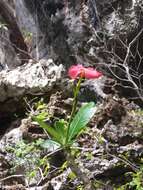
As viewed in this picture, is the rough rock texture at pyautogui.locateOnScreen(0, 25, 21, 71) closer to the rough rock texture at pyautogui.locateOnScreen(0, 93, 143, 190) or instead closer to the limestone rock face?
the limestone rock face

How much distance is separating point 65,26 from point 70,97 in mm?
1148

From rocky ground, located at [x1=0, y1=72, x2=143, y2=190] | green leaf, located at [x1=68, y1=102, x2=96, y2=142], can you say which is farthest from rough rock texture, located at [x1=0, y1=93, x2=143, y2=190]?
green leaf, located at [x1=68, y1=102, x2=96, y2=142]

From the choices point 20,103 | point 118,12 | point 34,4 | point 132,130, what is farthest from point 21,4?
point 132,130

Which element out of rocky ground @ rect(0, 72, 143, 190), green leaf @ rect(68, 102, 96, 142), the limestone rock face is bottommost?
rocky ground @ rect(0, 72, 143, 190)

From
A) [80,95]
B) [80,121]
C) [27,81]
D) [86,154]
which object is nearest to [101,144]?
[86,154]

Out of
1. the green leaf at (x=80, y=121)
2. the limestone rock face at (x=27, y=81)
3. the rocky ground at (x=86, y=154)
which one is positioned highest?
the limestone rock face at (x=27, y=81)

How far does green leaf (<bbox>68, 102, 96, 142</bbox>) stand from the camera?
7.39ft

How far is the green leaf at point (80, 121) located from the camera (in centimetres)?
225

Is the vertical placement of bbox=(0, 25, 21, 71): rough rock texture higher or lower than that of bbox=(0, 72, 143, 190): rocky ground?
higher

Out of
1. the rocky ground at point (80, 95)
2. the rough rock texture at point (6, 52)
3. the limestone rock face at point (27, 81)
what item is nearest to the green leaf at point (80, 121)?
the rocky ground at point (80, 95)

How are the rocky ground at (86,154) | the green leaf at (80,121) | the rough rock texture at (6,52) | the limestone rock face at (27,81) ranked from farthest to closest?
the rough rock texture at (6,52) → the limestone rock face at (27,81) → the rocky ground at (86,154) → the green leaf at (80,121)

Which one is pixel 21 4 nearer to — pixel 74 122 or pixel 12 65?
pixel 12 65

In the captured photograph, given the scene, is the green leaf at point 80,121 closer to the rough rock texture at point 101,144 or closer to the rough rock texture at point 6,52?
the rough rock texture at point 101,144

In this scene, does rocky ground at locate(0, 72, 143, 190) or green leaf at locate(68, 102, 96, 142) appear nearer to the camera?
green leaf at locate(68, 102, 96, 142)
